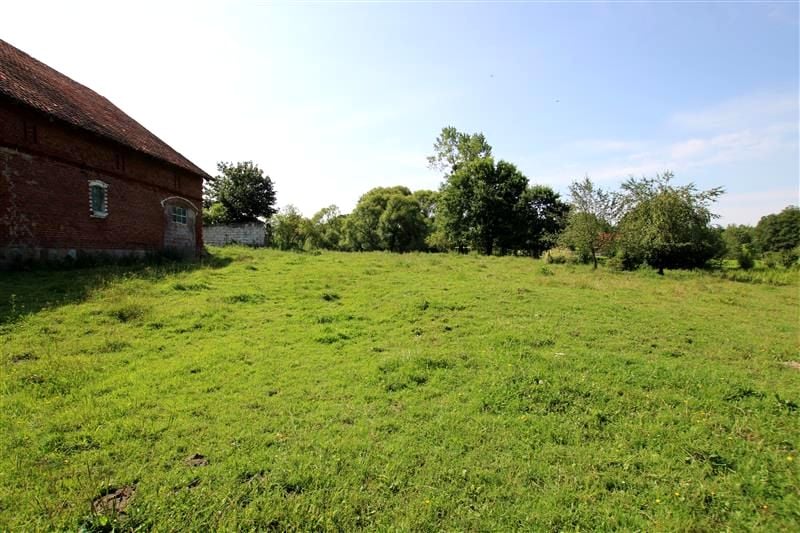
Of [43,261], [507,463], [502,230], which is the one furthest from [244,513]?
[502,230]

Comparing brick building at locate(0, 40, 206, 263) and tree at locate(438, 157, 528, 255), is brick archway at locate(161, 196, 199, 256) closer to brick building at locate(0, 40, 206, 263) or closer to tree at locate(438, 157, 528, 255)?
brick building at locate(0, 40, 206, 263)

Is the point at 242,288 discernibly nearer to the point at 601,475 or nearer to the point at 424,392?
→ the point at 424,392

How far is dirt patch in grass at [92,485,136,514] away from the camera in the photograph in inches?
114

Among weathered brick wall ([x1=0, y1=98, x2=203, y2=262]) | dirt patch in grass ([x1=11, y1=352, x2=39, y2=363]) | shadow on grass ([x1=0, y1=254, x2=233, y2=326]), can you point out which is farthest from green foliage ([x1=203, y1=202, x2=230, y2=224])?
dirt patch in grass ([x1=11, y1=352, x2=39, y2=363])

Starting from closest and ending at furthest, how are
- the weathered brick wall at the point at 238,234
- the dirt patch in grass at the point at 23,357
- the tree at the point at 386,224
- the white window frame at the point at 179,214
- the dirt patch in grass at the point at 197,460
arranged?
the dirt patch in grass at the point at 197,460 < the dirt patch in grass at the point at 23,357 < the white window frame at the point at 179,214 < the weathered brick wall at the point at 238,234 < the tree at the point at 386,224

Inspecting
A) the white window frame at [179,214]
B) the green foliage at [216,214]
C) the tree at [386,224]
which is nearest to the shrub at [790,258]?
the tree at [386,224]

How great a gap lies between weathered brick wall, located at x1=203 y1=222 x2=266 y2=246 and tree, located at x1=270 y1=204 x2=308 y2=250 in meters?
8.44

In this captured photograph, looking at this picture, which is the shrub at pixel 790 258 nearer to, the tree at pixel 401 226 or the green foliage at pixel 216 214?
the tree at pixel 401 226

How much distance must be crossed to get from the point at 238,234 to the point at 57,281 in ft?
68.7

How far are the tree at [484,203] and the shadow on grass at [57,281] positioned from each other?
26729 mm

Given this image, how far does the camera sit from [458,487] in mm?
3262

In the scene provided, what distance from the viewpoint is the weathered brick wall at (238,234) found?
1188 inches

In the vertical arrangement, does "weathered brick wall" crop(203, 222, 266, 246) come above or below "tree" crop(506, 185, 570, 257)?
below

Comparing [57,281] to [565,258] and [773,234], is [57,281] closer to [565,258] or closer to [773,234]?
[565,258]
